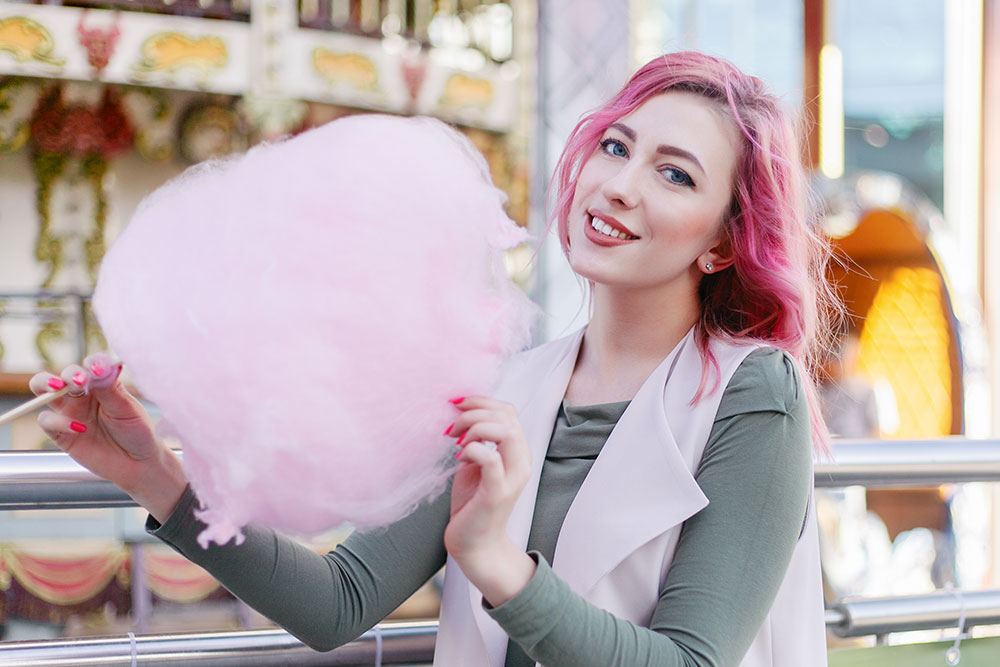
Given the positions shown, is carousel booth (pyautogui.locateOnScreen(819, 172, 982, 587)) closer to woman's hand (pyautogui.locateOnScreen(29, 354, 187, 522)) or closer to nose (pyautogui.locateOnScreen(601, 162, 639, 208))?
nose (pyautogui.locateOnScreen(601, 162, 639, 208))

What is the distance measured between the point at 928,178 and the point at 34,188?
17.8 feet

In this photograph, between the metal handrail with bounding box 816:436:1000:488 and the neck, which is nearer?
the neck

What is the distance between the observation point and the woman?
31.7 inches

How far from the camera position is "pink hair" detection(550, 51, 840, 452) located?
978mm

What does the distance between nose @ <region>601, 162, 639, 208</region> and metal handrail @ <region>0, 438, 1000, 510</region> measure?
463 millimetres

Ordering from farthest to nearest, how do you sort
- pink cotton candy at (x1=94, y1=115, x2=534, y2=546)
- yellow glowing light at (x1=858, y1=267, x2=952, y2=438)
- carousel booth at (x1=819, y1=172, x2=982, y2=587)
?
1. yellow glowing light at (x1=858, y1=267, x2=952, y2=438)
2. carousel booth at (x1=819, y1=172, x2=982, y2=587)
3. pink cotton candy at (x1=94, y1=115, x2=534, y2=546)

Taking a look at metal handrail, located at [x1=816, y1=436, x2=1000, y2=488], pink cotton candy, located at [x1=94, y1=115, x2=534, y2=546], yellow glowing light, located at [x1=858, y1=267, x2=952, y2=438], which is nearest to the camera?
pink cotton candy, located at [x1=94, y1=115, x2=534, y2=546]

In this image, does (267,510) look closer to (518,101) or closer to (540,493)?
(540,493)

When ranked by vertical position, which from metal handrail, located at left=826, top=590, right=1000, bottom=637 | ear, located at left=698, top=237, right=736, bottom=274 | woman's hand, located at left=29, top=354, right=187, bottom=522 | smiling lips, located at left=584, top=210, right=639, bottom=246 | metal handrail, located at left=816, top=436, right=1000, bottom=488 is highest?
smiling lips, located at left=584, top=210, right=639, bottom=246

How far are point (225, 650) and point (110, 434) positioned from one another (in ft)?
1.00

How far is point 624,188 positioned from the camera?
924mm

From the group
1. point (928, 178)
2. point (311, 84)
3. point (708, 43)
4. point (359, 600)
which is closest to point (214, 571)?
point (359, 600)

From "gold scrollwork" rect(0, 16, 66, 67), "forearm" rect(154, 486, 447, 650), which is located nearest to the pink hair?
"forearm" rect(154, 486, 447, 650)

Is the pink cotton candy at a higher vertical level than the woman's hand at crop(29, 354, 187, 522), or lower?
higher
